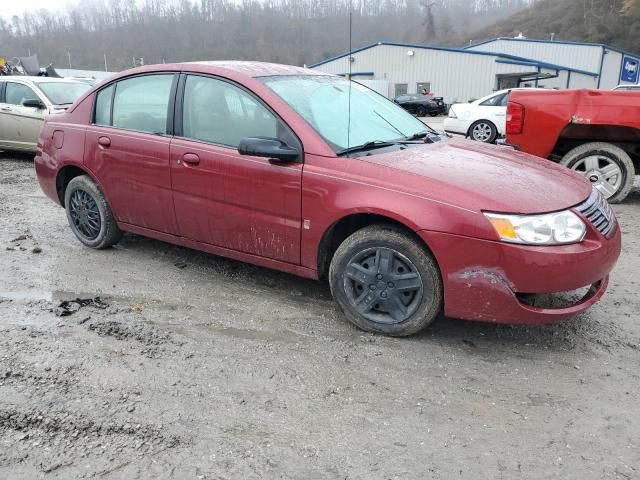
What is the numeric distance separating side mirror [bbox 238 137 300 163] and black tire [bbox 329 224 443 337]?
25.1 inches

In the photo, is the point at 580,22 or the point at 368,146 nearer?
the point at 368,146

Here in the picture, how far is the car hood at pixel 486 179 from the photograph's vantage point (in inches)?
116

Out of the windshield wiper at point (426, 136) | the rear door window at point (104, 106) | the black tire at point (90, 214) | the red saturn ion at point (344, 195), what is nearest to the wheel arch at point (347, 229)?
the red saturn ion at point (344, 195)

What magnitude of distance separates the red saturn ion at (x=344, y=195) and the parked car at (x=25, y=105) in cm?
572

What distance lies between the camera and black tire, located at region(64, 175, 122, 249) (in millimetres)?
4672

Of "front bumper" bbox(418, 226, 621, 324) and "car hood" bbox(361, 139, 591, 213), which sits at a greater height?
"car hood" bbox(361, 139, 591, 213)

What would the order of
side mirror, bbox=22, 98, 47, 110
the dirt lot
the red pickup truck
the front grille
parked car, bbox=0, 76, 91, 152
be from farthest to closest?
parked car, bbox=0, 76, 91, 152, side mirror, bbox=22, 98, 47, 110, the red pickup truck, the front grille, the dirt lot

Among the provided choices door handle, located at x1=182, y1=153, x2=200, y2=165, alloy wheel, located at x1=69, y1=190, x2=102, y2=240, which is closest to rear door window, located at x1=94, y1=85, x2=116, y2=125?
alloy wheel, located at x1=69, y1=190, x2=102, y2=240

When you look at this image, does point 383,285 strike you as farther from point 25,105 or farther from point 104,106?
point 25,105

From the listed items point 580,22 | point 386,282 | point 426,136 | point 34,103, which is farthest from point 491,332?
point 580,22

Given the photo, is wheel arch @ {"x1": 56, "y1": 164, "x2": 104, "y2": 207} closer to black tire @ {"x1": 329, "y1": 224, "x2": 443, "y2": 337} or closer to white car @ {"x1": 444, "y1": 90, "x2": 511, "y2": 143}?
black tire @ {"x1": 329, "y1": 224, "x2": 443, "y2": 337}

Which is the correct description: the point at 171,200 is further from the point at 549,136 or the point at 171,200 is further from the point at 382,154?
the point at 549,136

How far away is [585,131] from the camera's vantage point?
21.8 feet

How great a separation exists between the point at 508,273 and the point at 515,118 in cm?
447
